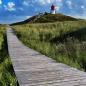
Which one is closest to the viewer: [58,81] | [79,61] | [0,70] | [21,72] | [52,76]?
[58,81]

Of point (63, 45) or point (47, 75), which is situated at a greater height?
point (47, 75)

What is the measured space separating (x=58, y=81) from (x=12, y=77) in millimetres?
1206

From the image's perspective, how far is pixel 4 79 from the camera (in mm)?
7902

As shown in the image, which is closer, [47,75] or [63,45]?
[47,75]

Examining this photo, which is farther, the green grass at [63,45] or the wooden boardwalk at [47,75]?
the green grass at [63,45]

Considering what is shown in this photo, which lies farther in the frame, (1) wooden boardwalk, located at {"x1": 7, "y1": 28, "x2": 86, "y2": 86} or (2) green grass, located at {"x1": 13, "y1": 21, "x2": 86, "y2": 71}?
(2) green grass, located at {"x1": 13, "y1": 21, "x2": 86, "y2": 71}

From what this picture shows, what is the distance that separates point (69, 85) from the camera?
22.4ft

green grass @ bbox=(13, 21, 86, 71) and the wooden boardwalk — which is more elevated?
the wooden boardwalk

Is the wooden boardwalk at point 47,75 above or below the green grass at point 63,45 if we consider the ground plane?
above

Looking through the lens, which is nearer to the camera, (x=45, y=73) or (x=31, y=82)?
(x=31, y=82)

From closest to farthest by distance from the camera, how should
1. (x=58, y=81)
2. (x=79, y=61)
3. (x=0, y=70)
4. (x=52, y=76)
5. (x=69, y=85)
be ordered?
(x=69, y=85) < (x=58, y=81) < (x=52, y=76) < (x=0, y=70) < (x=79, y=61)

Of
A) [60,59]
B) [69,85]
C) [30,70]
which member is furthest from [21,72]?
[60,59]

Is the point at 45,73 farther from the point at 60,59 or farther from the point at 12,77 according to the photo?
the point at 60,59

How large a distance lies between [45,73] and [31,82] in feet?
3.83
